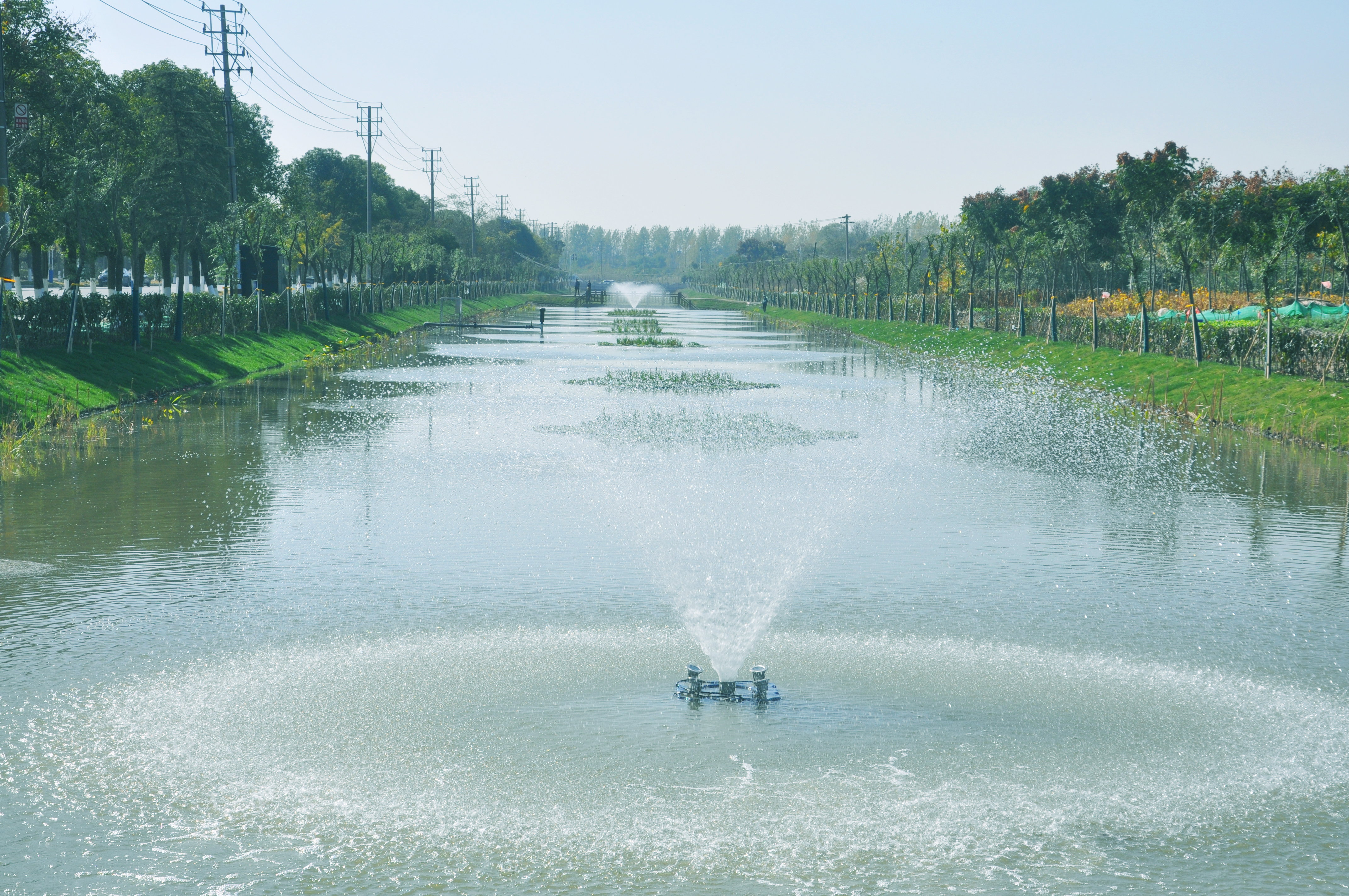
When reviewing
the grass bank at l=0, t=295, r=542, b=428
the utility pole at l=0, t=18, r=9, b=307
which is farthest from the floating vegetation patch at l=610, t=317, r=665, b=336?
the utility pole at l=0, t=18, r=9, b=307

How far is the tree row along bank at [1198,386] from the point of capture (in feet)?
78.7

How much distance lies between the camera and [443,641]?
1004 centimetres

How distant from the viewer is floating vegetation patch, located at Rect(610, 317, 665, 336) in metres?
66.9

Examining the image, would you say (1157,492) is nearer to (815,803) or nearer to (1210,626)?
(1210,626)

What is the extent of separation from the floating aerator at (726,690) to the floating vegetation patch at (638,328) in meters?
53.9

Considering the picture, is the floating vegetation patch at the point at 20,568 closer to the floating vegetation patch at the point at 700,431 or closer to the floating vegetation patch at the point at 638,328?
the floating vegetation patch at the point at 700,431

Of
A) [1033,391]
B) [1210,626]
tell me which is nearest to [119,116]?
[1033,391]

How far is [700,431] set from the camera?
23.9m

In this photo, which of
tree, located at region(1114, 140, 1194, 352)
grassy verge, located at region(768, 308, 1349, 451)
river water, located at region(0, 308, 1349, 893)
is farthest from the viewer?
tree, located at region(1114, 140, 1194, 352)

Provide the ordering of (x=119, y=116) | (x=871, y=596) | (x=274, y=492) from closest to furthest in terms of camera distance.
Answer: (x=871, y=596) < (x=274, y=492) < (x=119, y=116)

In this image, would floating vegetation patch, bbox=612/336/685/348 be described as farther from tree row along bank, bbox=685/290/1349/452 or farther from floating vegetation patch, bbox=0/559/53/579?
floating vegetation patch, bbox=0/559/53/579

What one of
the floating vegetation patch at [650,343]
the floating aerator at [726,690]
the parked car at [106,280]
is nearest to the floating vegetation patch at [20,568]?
the floating aerator at [726,690]

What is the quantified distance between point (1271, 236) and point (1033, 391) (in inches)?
749

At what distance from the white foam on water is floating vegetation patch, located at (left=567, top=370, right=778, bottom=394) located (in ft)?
76.3
